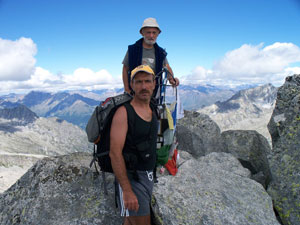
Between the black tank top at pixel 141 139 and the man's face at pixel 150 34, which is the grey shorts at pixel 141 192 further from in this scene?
the man's face at pixel 150 34

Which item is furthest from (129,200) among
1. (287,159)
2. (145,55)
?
(287,159)

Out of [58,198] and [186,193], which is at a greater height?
[58,198]

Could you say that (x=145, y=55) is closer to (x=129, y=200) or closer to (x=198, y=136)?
(x=129, y=200)

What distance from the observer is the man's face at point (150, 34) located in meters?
8.48

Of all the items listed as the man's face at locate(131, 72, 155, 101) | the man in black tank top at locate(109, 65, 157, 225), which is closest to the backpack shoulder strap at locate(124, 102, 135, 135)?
the man in black tank top at locate(109, 65, 157, 225)

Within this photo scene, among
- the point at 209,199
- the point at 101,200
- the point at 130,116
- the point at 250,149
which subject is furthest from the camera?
the point at 250,149

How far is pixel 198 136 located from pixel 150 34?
493 inches

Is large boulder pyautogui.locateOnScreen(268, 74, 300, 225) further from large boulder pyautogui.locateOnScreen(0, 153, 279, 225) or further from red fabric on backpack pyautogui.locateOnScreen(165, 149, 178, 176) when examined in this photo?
red fabric on backpack pyautogui.locateOnScreen(165, 149, 178, 176)

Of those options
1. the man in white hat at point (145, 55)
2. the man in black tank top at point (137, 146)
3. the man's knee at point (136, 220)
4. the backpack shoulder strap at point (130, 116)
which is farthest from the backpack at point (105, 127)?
the man in white hat at point (145, 55)

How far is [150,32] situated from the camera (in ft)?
27.9

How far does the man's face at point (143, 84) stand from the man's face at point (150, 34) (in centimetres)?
356

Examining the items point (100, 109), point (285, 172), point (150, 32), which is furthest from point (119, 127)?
point (285, 172)

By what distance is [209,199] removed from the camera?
8180 millimetres

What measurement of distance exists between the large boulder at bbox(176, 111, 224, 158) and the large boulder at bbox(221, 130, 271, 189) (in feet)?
4.26
